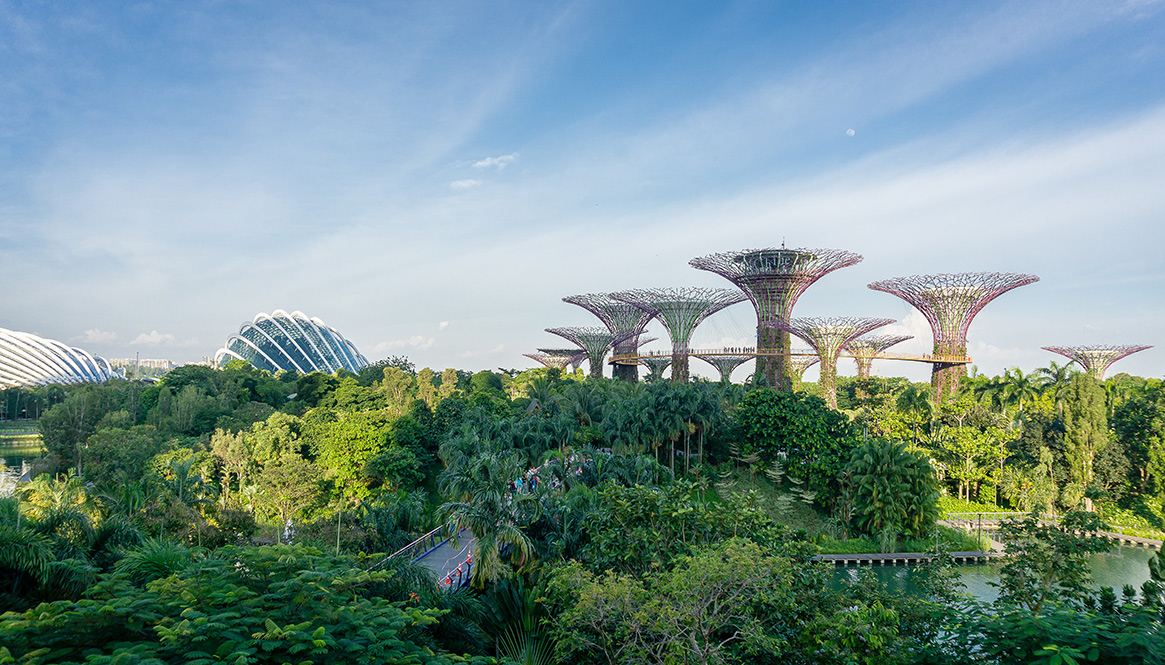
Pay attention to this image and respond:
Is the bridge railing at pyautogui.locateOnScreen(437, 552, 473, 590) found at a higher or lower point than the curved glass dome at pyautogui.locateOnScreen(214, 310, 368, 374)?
lower

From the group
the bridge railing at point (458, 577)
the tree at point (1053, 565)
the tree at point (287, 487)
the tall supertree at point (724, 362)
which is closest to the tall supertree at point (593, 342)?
the tall supertree at point (724, 362)

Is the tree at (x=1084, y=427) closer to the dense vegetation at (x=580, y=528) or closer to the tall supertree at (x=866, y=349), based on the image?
the dense vegetation at (x=580, y=528)

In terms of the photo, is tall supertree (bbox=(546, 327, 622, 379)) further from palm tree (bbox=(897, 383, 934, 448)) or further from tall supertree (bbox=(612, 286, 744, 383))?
palm tree (bbox=(897, 383, 934, 448))

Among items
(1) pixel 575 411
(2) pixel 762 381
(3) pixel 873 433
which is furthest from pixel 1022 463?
(1) pixel 575 411

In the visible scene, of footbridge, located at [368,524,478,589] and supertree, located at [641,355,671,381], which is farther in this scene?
supertree, located at [641,355,671,381]

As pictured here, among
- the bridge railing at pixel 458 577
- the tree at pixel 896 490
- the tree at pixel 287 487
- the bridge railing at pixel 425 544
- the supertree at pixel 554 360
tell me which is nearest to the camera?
the bridge railing at pixel 458 577

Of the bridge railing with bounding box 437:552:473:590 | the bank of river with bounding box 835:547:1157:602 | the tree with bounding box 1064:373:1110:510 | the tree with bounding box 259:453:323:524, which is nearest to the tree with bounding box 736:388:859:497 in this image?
the bank of river with bounding box 835:547:1157:602

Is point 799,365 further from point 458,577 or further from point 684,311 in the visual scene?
point 458,577
